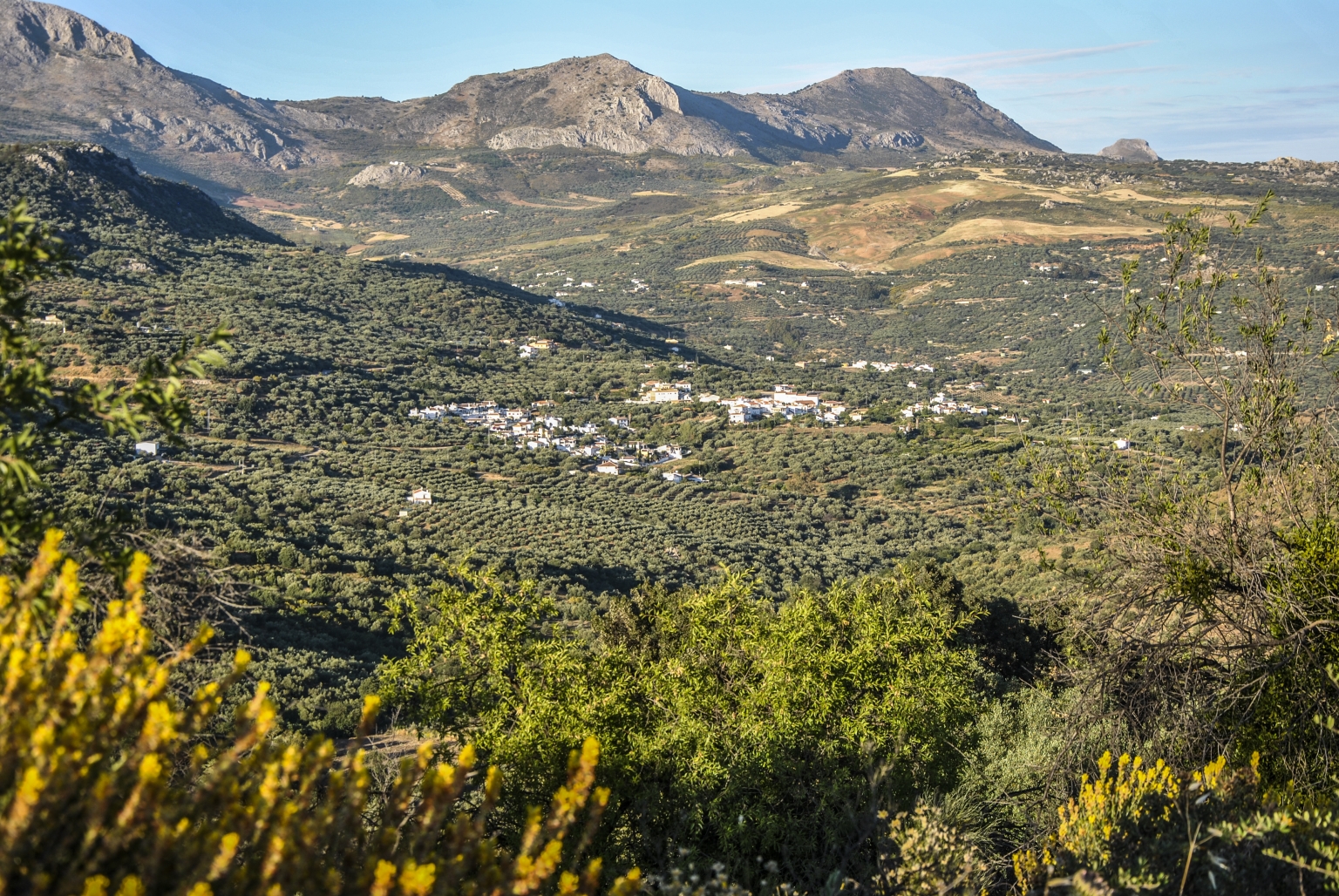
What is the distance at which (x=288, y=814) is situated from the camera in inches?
113

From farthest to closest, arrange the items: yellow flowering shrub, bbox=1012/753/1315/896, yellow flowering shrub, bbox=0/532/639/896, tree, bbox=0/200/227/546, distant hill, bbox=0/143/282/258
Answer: distant hill, bbox=0/143/282/258
yellow flowering shrub, bbox=1012/753/1315/896
tree, bbox=0/200/227/546
yellow flowering shrub, bbox=0/532/639/896

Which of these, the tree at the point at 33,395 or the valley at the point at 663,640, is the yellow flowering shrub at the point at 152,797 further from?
the tree at the point at 33,395

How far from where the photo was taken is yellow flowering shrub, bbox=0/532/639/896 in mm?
2586

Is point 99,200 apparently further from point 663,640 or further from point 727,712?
point 727,712

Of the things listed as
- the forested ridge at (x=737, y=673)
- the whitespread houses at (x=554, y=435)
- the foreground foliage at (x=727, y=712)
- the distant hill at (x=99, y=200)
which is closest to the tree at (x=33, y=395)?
the forested ridge at (x=737, y=673)

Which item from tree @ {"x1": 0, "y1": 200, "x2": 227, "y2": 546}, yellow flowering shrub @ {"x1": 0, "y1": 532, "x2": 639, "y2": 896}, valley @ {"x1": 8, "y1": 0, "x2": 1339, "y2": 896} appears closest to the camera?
yellow flowering shrub @ {"x1": 0, "y1": 532, "x2": 639, "y2": 896}

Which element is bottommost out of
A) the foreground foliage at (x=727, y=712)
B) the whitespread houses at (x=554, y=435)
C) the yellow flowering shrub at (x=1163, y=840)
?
the whitespread houses at (x=554, y=435)

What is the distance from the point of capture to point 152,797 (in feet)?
8.75

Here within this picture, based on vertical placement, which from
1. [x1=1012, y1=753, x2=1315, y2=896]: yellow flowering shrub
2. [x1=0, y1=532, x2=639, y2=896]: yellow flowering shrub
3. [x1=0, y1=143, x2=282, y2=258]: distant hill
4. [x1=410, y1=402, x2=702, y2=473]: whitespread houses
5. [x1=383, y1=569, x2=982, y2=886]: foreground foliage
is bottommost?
[x1=410, y1=402, x2=702, y2=473]: whitespread houses

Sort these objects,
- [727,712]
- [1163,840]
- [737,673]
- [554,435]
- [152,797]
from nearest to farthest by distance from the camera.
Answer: [152,797] < [1163,840] < [727,712] < [737,673] < [554,435]

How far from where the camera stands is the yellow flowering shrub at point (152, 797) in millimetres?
2586

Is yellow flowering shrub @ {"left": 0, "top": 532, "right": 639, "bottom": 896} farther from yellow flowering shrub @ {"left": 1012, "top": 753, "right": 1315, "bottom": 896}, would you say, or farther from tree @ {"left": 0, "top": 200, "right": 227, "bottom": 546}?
yellow flowering shrub @ {"left": 1012, "top": 753, "right": 1315, "bottom": 896}

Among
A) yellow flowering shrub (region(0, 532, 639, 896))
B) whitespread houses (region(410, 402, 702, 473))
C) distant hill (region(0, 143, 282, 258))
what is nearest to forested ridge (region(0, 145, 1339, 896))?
yellow flowering shrub (region(0, 532, 639, 896))

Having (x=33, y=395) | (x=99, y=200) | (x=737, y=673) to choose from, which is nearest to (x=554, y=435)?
(x=737, y=673)
